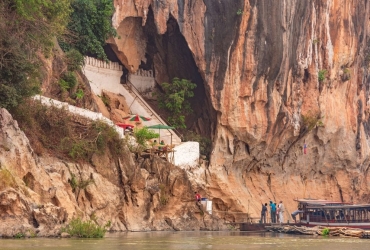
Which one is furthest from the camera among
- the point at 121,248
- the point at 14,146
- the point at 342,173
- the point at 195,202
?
the point at 342,173

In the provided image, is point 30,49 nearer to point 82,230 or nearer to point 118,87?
point 82,230

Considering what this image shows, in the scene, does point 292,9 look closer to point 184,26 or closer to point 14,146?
point 184,26

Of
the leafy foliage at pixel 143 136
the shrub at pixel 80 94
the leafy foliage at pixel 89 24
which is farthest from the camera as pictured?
the leafy foliage at pixel 89 24

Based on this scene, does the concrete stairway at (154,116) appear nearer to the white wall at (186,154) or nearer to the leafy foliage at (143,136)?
the white wall at (186,154)

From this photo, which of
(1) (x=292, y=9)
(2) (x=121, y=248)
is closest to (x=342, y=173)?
(1) (x=292, y=9)

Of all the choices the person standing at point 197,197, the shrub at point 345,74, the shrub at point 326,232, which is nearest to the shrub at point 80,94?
the person standing at point 197,197

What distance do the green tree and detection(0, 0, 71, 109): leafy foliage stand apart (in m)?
11.7

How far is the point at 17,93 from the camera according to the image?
30031mm

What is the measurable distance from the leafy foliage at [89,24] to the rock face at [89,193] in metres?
7.37

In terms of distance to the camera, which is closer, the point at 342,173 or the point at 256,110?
the point at 256,110

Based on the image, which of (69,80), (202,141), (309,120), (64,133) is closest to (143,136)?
(69,80)

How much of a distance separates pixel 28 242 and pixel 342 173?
111 ft

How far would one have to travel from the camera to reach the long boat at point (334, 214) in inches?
1491

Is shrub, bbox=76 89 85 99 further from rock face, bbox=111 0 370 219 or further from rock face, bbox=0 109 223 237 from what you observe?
rock face, bbox=111 0 370 219
